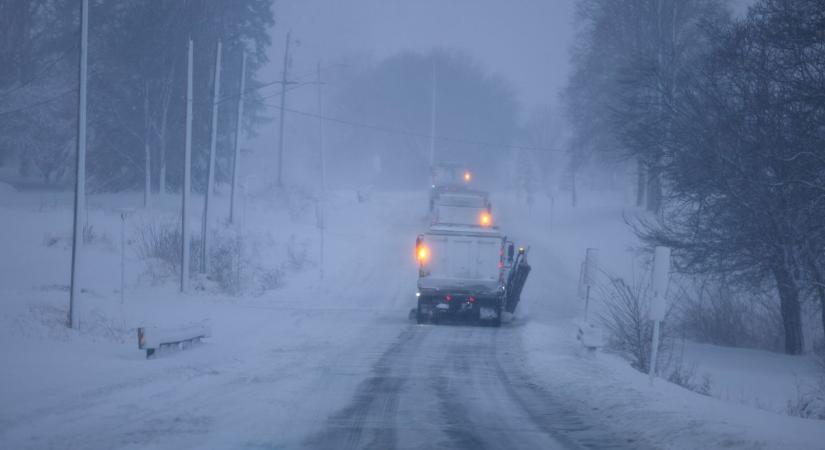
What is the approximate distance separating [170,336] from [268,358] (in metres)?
2.02

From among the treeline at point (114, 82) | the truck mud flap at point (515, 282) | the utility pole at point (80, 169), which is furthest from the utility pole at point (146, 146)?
the utility pole at point (80, 169)

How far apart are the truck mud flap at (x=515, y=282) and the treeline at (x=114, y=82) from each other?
21361mm

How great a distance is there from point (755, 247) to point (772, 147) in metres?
2.80

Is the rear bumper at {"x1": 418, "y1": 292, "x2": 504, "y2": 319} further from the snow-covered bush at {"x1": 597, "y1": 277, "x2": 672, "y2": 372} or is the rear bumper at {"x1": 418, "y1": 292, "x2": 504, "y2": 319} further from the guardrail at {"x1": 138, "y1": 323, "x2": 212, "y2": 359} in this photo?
the guardrail at {"x1": 138, "y1": 323, "x2": 212, "y2": 359}

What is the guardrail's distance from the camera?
51.9 ft

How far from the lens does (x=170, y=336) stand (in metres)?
16.5

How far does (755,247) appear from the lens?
70.7 feet

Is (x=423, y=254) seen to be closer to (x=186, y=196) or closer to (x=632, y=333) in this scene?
(x=632, y=333)

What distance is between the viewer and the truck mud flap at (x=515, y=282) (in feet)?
89.1

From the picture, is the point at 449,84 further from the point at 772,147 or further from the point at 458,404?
the point at 458,404

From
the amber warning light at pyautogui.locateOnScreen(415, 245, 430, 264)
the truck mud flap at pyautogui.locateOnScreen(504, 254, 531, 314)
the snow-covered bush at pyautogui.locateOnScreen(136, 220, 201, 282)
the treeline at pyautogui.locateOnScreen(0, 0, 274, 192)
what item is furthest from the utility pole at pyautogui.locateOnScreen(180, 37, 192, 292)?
the treeline at pyautogui.locateOnScreen(0, 0, 274, 192)

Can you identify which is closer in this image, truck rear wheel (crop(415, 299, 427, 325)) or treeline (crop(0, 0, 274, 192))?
truck rear wheel (crop(415, 299, 427, 325))

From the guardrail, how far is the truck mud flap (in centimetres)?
1183

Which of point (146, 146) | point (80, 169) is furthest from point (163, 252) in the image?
point (80, 169)
